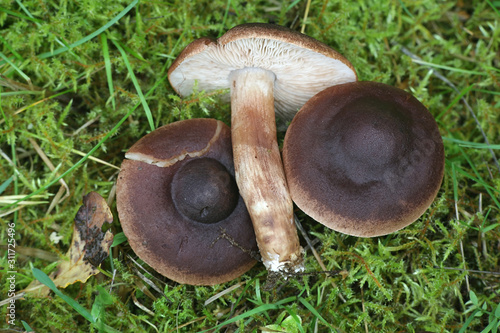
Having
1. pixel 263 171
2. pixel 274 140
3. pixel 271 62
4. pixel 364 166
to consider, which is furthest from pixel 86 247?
pixel 364 166

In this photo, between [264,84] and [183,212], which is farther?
[264,84]

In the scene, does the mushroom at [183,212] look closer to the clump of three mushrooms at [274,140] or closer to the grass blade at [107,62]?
the clump of three mushrooms at [274,140]

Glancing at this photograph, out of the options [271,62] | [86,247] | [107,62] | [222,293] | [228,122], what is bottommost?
[222,293]

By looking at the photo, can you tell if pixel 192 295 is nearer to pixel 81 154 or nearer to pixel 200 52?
pixel 81 154

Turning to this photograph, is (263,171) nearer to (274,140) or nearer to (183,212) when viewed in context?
(274,140)

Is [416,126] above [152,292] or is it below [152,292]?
above

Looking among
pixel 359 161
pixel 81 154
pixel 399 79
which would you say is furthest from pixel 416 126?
pixel 81 154
